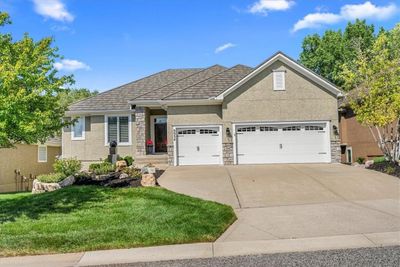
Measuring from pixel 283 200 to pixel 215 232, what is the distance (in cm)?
376

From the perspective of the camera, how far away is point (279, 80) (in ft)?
63.1

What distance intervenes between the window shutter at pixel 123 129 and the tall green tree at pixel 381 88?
485 inches

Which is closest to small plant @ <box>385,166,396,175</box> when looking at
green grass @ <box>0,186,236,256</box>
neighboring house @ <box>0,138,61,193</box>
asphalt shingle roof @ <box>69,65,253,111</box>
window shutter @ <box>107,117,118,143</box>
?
green grass @ <box>0,186,236,256</box>

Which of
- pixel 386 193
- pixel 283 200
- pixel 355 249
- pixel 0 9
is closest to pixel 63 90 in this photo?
pixel 0 9

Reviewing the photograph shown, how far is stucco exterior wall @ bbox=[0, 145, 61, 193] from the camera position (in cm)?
2188

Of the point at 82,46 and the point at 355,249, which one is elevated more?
the point at 82,46

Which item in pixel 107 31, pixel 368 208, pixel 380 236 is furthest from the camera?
pixel 107 31

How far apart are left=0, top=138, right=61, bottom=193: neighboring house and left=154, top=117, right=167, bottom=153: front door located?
7.75 meters

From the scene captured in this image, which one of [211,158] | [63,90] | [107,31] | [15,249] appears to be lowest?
[15,249]

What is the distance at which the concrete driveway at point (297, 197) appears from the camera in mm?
8023

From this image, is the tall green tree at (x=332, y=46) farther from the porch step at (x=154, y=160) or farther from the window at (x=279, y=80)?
the porch step at (x=154, y=160)

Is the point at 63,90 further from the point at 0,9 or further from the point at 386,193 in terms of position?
the point at 386,193

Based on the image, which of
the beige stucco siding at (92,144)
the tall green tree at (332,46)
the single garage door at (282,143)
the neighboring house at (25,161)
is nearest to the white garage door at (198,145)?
the single garage door at (282,143)

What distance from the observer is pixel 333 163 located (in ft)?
61.5
